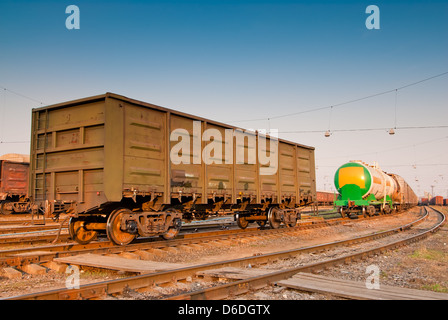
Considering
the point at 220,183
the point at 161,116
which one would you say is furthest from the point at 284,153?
the point at 161,116

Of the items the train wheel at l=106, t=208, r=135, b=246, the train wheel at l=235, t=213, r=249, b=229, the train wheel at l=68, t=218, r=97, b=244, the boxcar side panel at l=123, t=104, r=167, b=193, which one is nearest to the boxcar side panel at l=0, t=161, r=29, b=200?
the train wheel at l=68, t=218, r=97, b=244

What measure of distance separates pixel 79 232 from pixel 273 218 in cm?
802

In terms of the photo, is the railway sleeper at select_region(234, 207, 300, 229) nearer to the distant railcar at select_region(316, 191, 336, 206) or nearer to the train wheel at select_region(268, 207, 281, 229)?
the train wheel at select_region(268, 207, 281, 229)

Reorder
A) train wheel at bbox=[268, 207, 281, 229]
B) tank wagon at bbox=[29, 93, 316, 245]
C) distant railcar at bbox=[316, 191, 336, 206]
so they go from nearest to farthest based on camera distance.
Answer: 1. tank wagon at bbox=[29, 93, 316, 245]
2. train wheel at bbox=[268, 207, 281, 229]
3. distant railcar at bbox=[316, 191, 336, 206]

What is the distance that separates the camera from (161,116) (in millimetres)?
10008

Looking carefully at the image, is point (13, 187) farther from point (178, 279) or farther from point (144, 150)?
point (178, 279)

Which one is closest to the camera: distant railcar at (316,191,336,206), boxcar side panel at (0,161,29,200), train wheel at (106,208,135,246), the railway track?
the railway track

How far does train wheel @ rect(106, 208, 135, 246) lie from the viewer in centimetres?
891

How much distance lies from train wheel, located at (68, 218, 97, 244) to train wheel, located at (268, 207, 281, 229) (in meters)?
7.44

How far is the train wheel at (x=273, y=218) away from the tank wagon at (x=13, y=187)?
18203 mm

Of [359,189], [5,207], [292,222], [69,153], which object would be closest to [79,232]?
[69,153]

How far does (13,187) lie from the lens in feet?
79.5

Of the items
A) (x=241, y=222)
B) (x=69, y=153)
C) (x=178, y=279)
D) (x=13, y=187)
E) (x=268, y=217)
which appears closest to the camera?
(x=178, y=279)
